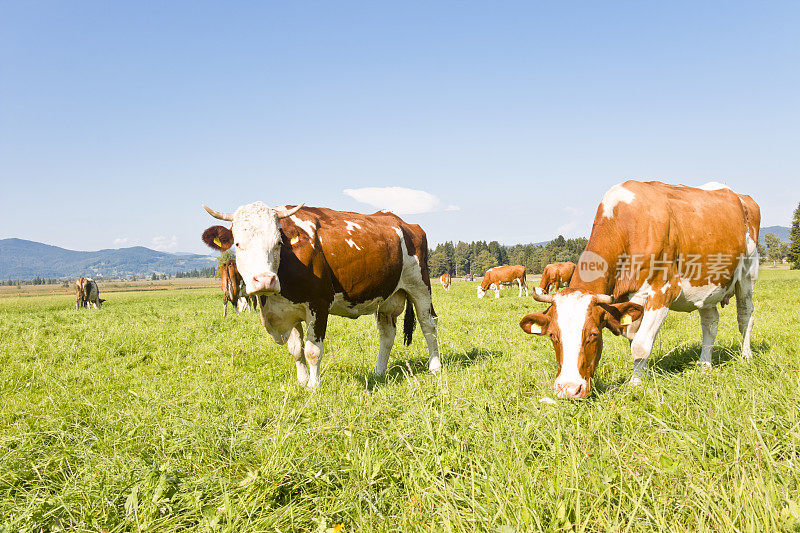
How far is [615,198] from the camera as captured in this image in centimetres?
550

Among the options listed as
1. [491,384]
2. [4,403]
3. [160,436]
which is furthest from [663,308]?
[4,403]

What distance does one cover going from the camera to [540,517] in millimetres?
2369

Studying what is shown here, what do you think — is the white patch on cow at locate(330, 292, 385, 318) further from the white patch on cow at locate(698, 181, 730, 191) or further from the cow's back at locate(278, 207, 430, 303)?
the white patch on cow at locate(698, 181, 730, 191)

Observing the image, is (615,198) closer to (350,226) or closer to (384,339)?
(350,226)

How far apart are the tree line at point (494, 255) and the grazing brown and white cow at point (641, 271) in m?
105

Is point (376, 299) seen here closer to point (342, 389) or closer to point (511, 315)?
point (342, 389)

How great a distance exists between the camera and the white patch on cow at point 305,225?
18.5ft

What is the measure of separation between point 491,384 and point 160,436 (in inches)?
137

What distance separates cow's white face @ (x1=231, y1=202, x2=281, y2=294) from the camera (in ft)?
15.5

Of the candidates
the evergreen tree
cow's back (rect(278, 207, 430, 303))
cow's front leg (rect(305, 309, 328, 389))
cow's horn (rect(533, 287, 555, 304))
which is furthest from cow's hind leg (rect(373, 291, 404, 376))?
the evergreen tree

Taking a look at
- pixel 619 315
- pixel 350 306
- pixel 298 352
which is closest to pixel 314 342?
pixel 298 352

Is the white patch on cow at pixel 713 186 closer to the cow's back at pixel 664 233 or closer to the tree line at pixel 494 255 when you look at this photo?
the cow's back at pixel 664 233

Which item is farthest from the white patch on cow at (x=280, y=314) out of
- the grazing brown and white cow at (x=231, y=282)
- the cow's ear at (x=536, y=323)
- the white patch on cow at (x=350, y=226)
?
the grazing brown and white cow at (x=231, y=282)

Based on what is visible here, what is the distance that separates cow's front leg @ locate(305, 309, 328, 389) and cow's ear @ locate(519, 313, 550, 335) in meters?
2.52
